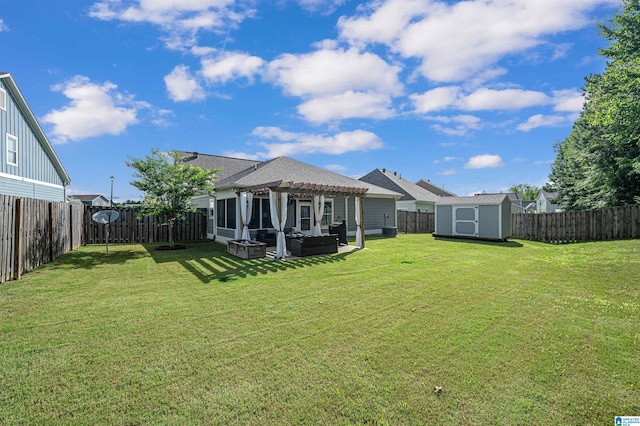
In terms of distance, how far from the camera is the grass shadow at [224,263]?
707 centimetres

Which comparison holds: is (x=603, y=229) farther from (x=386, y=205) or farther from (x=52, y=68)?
(x=52, y=68)

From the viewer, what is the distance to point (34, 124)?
1312cm

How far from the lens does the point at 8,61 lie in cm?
1178

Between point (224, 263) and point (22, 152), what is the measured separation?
11383 millimetres

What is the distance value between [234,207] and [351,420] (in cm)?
1122

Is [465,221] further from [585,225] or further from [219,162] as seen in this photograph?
[219,162]

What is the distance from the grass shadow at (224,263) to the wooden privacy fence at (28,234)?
8.94 feet

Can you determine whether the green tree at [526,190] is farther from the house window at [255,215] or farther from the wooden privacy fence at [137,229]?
the wooden privacy fence at [137,229]

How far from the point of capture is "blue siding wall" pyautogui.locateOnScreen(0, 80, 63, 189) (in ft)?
36.9

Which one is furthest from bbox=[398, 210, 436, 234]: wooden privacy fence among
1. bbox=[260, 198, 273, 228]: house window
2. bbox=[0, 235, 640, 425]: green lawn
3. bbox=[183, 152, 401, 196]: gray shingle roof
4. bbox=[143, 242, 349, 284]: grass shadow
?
bbox=[0, 235, 640, 425]: green lawn

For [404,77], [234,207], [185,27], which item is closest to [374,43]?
[404,77]

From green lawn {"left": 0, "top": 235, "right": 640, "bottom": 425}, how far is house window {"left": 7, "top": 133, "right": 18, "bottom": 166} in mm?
8896

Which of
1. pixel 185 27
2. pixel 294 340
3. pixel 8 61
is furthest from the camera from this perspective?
pixel 8 61

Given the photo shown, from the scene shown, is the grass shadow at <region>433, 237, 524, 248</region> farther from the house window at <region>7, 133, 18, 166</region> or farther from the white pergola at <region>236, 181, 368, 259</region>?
the house window at <region>7, 133, 18, 166</region>
